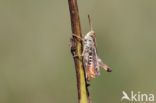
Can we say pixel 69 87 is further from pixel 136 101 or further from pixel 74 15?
pixel 74 15

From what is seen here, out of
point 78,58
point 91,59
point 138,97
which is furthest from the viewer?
point 138,97

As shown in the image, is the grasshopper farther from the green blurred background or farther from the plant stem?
the green blurred background

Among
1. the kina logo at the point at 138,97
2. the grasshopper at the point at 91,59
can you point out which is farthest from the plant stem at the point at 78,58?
the kina logo at the point at 138,97

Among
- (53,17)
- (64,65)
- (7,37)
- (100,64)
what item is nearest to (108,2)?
(53,17)

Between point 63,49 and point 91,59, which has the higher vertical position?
point 63,49

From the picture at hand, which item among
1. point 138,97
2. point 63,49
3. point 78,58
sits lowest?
point 138,97

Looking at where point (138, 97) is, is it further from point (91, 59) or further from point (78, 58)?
point (78, 58)

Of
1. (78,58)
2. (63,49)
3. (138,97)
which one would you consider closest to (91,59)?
(78,58)

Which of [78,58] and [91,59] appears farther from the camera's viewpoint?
[91,59]

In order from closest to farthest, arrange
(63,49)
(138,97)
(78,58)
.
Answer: (78,58) → (138,97) → (63,49)

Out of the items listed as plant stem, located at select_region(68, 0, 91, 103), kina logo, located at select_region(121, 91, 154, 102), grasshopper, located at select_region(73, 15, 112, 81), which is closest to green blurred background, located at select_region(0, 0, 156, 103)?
kina logo, located at select_region(121, 91, 154, 102)
